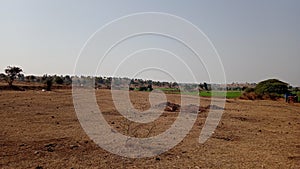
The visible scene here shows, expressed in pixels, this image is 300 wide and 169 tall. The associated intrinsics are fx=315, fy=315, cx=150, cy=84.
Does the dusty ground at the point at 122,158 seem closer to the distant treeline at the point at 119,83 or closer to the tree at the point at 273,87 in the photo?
the distant treeline at the point at 119,83

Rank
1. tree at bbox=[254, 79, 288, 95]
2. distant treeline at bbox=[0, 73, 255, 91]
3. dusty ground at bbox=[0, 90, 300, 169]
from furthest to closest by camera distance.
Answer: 1. tree at bbox=[254, 79, 288, 95]
2. distant treeline at bbox=[0, 73, 255, 91]
3. dusty ground at bbox=[0, 90, 300, 169]

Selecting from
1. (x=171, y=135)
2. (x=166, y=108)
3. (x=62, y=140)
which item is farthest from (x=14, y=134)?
(x=166, y=108)

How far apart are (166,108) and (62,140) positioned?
10018 millimetres

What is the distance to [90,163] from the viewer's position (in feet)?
18.9

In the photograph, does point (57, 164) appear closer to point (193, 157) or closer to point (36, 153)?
point (36, 153)

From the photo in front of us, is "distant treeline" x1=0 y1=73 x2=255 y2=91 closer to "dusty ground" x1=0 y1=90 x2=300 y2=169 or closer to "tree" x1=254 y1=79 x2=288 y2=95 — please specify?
"tree" x1=254 y1=79 x2=288 y2=95

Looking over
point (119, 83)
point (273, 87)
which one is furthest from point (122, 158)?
point (273, 87)

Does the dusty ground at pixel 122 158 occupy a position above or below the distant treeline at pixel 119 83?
below

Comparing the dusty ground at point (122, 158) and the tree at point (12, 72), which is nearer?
the dusty ground at point (122, 158)

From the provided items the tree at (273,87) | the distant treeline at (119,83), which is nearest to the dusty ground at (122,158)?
the distant treeline at (119,83)

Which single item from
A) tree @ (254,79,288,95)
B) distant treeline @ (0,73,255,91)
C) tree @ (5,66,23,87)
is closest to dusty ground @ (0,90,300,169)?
distant treeline @ (0,73,255,91)

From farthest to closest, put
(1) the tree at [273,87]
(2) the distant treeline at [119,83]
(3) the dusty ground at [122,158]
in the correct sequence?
(1) the tree at [273,87] < (2) the distant treeline at [119,83] < (3) the dusty ground at [122,158]

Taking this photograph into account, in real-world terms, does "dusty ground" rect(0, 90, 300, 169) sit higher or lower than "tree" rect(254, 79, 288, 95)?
lower

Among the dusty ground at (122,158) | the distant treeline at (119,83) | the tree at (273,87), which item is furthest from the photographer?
the tree at (273,87)
